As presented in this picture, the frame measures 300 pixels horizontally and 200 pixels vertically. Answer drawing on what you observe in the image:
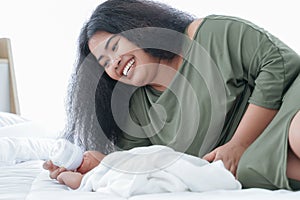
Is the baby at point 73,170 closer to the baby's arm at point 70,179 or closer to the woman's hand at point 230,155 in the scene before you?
the baby's arm at point 70,179

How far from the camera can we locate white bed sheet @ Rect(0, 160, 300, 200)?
77 cm

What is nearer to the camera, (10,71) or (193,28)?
(193,28)

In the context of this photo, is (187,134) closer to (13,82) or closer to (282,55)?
(282,55)

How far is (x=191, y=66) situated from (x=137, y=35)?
194mm

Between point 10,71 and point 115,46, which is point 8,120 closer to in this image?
point 10,71

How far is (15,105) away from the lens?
2.66m

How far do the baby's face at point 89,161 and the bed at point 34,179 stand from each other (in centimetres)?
9

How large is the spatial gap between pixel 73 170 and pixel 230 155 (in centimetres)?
40

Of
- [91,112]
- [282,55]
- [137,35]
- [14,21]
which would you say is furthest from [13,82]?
[282,55]

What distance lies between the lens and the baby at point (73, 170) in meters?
1.08

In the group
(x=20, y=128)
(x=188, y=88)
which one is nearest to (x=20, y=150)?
(x=20, y=128)

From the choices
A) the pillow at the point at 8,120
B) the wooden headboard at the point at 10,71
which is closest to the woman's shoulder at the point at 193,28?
the pillow at the point at 8,120

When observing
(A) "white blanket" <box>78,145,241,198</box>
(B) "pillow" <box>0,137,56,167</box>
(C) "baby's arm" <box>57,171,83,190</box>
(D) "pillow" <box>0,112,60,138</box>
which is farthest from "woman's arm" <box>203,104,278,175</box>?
(D) "pillow" <box>0,112,60,138</box>

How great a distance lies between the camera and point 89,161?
4.03ft
